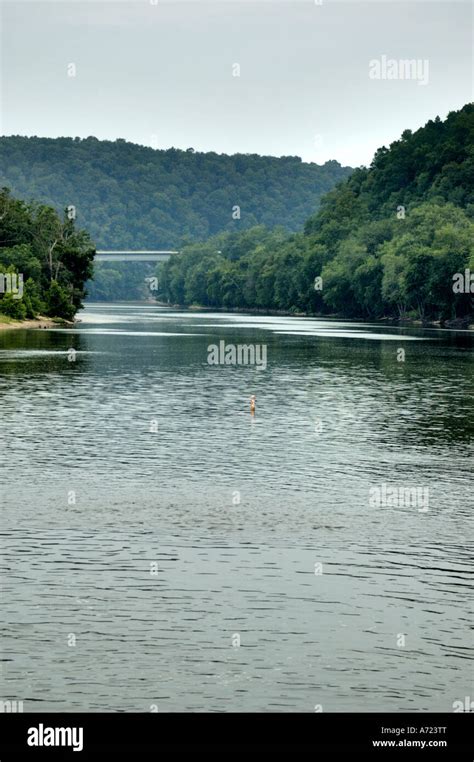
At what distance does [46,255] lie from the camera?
149 metres

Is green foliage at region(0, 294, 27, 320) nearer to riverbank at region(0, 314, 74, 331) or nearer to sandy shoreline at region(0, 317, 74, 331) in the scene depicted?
riverbank at region(0, 314, 74, 331)

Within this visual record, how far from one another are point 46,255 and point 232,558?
12868cm

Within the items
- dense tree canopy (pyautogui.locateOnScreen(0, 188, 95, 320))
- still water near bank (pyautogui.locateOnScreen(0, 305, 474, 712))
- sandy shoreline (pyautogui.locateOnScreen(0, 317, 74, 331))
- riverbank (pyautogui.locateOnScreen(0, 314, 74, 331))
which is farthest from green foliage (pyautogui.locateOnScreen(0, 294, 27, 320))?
still water near bank (pyautogui.locateOnScreen(0, 305, 474, 712))

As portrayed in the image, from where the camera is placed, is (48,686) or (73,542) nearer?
(48,686)

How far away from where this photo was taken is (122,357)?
84.7 metres

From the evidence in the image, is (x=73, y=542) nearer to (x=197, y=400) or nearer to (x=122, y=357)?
(x=197, y=400)

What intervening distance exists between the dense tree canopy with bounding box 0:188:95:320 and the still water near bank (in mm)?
91221

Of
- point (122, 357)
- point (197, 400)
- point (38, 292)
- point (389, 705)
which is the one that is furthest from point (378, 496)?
point (38, 292)

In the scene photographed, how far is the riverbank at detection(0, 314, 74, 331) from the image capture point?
127269mm

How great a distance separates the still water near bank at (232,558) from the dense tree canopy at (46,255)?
3591 inches
